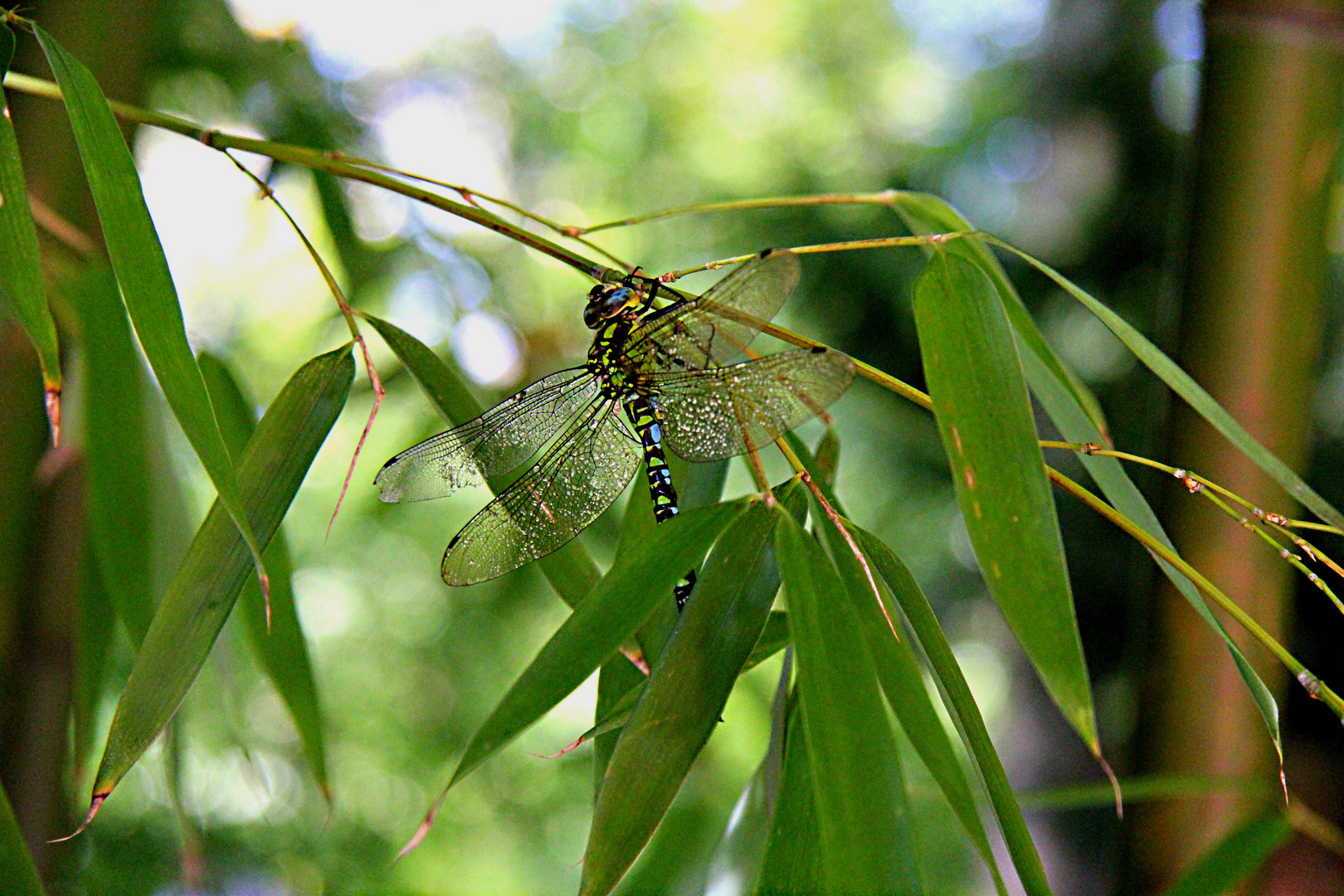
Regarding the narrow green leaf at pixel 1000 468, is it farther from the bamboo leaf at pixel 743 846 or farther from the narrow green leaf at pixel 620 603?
the bamboo leaf at pixel 743 846

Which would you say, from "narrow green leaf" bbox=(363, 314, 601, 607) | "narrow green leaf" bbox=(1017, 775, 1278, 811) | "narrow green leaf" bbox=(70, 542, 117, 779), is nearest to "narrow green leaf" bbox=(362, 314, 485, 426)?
"narrow green leaf" bbox=(363, 314, 601, 607)

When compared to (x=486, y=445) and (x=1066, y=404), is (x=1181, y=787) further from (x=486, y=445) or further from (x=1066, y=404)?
(x=486, y=445)

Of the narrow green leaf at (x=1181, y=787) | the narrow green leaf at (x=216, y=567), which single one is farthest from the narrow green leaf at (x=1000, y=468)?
the narrow green leaf at (x=1181, y=787)

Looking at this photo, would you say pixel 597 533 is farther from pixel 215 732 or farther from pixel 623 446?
pixel 215 732

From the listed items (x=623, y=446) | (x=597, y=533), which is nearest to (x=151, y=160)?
(x=597, y=533)

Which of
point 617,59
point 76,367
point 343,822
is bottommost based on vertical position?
point 343,822
